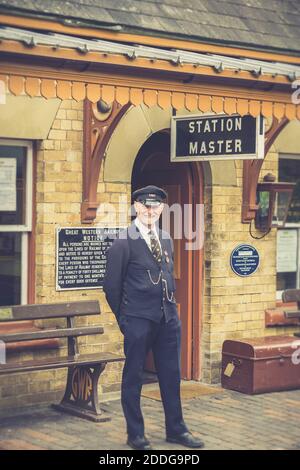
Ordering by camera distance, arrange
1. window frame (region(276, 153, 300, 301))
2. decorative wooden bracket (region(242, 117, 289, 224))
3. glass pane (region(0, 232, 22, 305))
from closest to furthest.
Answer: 1. glass pane (region(0, 232, 22, 305))
2. decorative wooden bracket (region(242, 117, 289, 224))
3. window frame (region(276, 153, 300, 301))

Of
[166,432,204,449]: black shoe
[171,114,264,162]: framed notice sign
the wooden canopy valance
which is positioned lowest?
[166,432,204,449]: black shoe

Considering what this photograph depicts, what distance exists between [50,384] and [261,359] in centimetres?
205

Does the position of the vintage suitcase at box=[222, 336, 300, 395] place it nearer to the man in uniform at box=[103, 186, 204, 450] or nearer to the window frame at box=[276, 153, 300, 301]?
the window frame at box=[276, 153, 300, 301]

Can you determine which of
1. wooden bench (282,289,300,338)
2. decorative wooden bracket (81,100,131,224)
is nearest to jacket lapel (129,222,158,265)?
decorative wooden bracket (81,100,131,224)

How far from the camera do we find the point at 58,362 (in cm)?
848

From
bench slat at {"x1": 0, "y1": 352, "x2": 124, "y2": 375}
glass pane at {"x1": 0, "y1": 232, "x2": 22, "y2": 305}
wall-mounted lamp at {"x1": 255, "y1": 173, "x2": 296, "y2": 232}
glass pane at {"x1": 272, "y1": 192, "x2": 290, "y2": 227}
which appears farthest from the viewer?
glass pane at {"x1": 272, "y1": 192, "x2": 290, "y2": 227}

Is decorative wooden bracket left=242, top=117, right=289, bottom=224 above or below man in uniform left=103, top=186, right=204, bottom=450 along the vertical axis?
above

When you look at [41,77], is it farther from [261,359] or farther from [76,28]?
[261,359]

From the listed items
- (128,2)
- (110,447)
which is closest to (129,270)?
(110,447)

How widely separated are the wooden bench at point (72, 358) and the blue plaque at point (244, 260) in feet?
6.40

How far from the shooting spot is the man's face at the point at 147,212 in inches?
302

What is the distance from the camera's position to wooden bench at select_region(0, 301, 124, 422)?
8.41m

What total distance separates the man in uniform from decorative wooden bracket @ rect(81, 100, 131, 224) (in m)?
1.55

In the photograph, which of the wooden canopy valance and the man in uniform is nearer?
the wooden canopy valance
